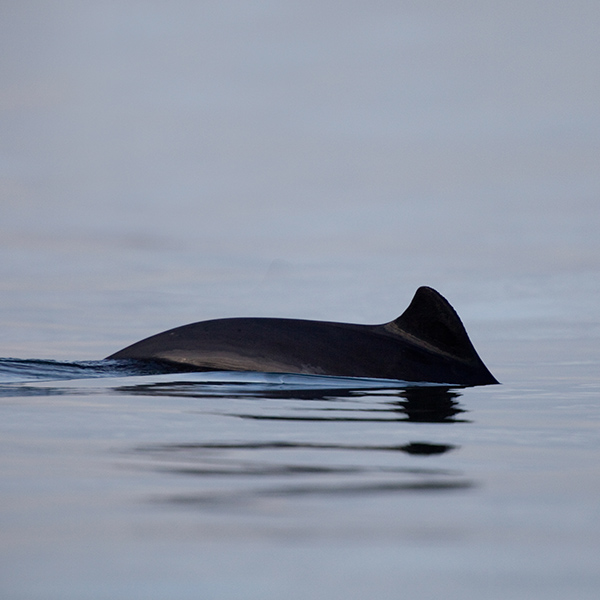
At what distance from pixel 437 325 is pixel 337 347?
1429 mm

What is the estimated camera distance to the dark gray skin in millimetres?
9305

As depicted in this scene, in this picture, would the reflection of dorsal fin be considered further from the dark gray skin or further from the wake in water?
the wake in water

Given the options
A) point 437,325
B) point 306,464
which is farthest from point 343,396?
point 306,464

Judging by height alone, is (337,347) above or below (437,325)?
below

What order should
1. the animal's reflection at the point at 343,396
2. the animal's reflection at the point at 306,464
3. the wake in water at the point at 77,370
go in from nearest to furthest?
the animal's reflection at the point at 306,464
the animal's reflection at the point at 343,396
the wake in water at the point at 77,370

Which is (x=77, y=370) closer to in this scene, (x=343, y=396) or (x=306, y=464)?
(x=343, y=396)

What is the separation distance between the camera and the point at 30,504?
2.82 m

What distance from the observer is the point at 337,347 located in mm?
9758

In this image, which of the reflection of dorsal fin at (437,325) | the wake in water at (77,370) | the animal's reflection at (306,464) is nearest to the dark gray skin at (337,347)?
the reflection of dorsal fin at (437,325)

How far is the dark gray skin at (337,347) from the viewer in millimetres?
9305

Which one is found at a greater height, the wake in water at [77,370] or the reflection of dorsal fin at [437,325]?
the reflection of dorsal fin at [437,325]

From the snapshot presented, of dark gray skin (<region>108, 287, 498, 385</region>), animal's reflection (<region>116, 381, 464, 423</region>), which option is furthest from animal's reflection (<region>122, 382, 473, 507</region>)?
dark gray skin (<region>108, 287, 498, 385</region>)

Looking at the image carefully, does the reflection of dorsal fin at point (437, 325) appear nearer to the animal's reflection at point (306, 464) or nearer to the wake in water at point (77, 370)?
the wake in water at point (77, 370)

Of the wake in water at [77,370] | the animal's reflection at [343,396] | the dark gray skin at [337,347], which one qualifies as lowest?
the animal's reflection at [343,396]
